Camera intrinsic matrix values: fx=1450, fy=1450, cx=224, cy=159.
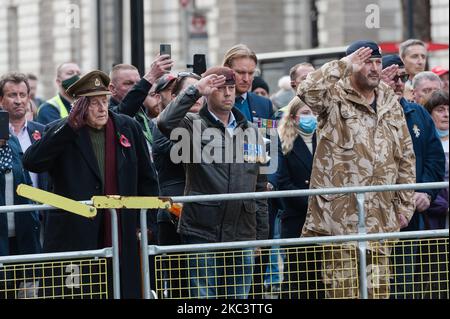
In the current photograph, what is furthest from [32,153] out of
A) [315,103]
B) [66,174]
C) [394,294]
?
[394,294]

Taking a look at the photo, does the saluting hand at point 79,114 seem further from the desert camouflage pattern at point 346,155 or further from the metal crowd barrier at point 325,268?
the desert camouflage pattern at point 346,155

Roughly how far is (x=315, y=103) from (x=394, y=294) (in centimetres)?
144

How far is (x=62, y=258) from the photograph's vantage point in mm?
8977

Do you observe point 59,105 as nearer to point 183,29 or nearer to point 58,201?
point 58,201

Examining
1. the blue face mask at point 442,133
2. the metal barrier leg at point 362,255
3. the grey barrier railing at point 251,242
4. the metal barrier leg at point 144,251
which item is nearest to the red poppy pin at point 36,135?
the grey barrier railing at point 251,242

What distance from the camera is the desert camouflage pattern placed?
10000mm

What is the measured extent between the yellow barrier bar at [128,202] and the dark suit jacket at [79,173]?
1.79 feet

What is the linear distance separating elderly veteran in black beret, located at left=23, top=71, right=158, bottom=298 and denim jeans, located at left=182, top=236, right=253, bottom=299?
0.47 meters

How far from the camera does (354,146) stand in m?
10.1

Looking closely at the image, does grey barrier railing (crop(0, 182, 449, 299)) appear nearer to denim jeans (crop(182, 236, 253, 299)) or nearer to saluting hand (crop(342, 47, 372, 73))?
denim jeans (crop(182, 236, 253, 299))

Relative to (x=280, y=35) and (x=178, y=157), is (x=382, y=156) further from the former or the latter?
(x=280, y=35)

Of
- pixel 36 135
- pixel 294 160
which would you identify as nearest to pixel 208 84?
pixel 294 160

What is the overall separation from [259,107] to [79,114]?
224cm

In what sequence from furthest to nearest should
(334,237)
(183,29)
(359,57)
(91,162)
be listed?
(183,29) < (359,57) < (91,162) < (334,237)
